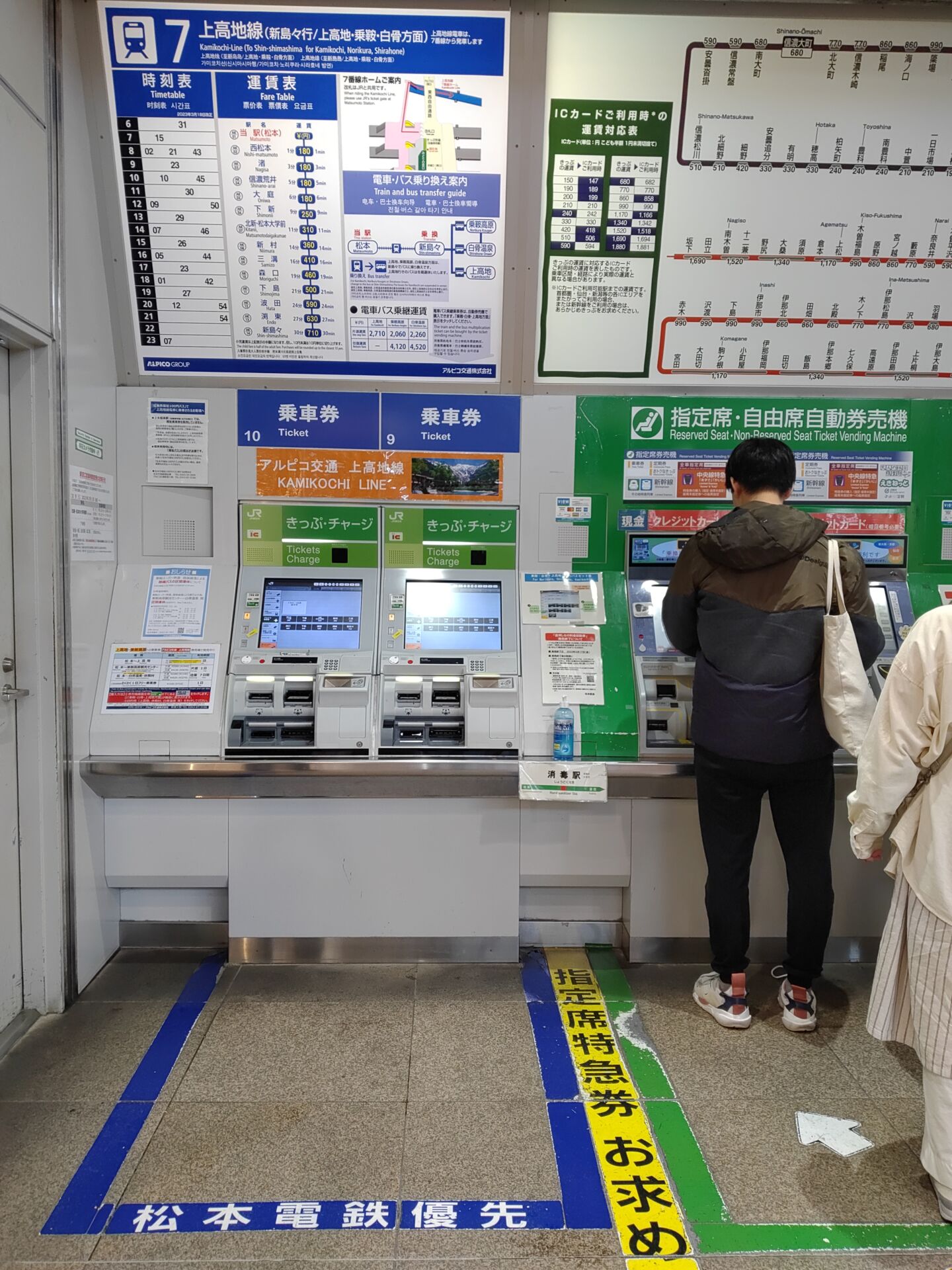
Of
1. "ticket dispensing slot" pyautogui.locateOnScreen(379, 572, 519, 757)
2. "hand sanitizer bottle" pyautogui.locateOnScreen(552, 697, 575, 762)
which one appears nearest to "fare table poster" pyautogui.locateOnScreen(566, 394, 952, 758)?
"ticket dispensing slot" pyautogui.locateOnScreen(379, 572, 519, 757)

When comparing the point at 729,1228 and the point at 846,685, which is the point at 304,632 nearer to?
the point at 846,685

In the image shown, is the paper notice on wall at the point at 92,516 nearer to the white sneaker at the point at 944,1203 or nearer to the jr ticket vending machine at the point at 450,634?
the jr ticket vending machine at the point at 450,634

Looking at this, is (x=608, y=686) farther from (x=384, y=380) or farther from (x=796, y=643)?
(x=384, y=380)

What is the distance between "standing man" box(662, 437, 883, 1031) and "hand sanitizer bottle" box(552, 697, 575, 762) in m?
0.47

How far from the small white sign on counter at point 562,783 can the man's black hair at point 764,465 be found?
1183mm

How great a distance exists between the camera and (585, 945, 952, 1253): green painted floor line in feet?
5.99

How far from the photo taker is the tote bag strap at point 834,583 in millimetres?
2500

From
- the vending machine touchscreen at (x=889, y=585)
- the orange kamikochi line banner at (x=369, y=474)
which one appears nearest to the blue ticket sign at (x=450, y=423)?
the orange kamikochi line banner at (x=369, y=474)

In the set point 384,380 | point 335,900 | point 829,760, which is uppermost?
point 384,380

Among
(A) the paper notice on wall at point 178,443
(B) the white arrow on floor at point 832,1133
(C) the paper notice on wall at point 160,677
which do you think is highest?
(A) the paper notice on wall at point 178,443

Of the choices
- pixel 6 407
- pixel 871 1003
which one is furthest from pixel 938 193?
pixel 6 407

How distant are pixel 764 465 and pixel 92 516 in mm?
2522

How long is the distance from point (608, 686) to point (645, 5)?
2618 mm

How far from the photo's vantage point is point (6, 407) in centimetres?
264
